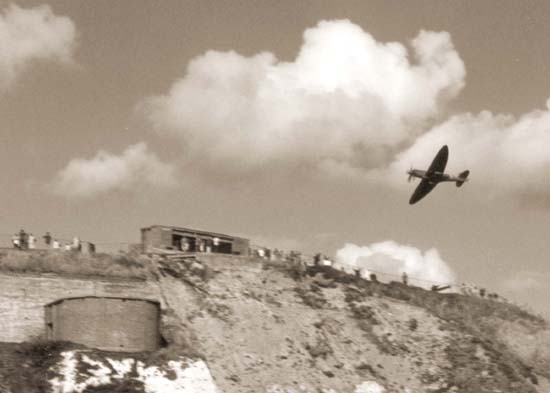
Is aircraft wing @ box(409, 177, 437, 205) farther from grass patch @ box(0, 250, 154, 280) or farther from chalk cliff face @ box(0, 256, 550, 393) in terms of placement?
grass patch @ box(0, 250, 154, 280)

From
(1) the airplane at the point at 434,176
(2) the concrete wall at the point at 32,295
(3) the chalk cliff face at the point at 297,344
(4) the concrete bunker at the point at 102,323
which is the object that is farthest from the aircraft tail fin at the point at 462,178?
(4) the concrete bunker at the point at 102,323

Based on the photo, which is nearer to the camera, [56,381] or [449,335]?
[56,381]

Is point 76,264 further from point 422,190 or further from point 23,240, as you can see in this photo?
point 422,190

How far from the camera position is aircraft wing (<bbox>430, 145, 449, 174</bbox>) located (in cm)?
5912

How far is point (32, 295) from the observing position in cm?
4672

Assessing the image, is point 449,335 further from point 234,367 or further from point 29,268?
point 29,268

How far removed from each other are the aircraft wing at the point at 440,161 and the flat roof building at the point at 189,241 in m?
10.8

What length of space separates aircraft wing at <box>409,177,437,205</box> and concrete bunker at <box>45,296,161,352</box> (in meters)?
22.7

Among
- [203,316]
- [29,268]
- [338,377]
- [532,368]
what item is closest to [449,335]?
[532,368]

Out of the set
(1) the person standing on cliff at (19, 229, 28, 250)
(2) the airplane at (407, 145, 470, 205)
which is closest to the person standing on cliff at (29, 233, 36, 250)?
(1) the person standing on cliff at (19, 229, 28, 250)

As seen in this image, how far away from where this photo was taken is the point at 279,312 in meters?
51.8

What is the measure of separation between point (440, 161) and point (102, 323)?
23626 mm

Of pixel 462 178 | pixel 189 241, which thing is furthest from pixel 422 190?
pixel 189 241

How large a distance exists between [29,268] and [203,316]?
7915 millimetres
